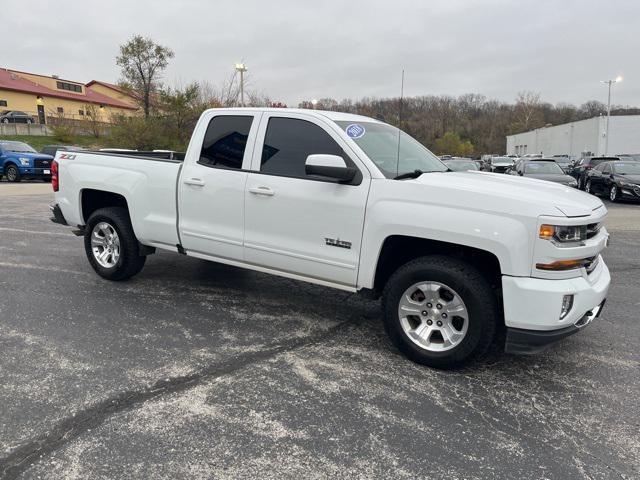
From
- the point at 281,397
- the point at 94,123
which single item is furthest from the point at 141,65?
the point at 281,397

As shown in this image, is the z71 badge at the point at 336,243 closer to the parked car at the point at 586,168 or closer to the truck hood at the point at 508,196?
the truck hood at the point at 508,196

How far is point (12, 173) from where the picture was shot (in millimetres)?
21344

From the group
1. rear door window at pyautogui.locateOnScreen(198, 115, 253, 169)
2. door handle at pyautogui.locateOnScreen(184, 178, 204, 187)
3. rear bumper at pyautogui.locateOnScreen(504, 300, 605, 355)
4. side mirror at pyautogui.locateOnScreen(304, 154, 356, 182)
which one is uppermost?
rear door window at pyautogui.locateOnScreen(198, 115, 253, 169)

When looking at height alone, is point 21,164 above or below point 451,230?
above

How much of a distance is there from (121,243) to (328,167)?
2.98 m

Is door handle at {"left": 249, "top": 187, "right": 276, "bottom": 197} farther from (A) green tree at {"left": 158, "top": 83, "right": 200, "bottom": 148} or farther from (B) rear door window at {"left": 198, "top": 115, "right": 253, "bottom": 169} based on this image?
(A) green tree at {"left": 158, "top": 83, "right": 200, "bottom": 148}

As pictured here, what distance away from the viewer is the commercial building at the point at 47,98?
189ft

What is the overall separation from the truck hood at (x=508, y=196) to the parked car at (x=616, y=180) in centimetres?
1375

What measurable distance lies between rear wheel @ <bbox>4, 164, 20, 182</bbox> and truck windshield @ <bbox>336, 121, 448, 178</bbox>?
823 inches

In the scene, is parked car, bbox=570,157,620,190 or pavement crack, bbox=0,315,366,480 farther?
parked car, bbox=570,157,620,190

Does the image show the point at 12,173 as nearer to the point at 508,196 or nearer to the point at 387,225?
the point at 387,225

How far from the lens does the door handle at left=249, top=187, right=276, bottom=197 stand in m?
4.39

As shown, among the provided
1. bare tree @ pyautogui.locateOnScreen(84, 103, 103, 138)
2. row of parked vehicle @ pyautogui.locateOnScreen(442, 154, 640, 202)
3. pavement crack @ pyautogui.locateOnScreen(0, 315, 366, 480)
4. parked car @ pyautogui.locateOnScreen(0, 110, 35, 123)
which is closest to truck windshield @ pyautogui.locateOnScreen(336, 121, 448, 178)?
pavement crack @ pyautogui.locateOnScreen(0, 315, 366, 480)

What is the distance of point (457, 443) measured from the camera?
2896mm
